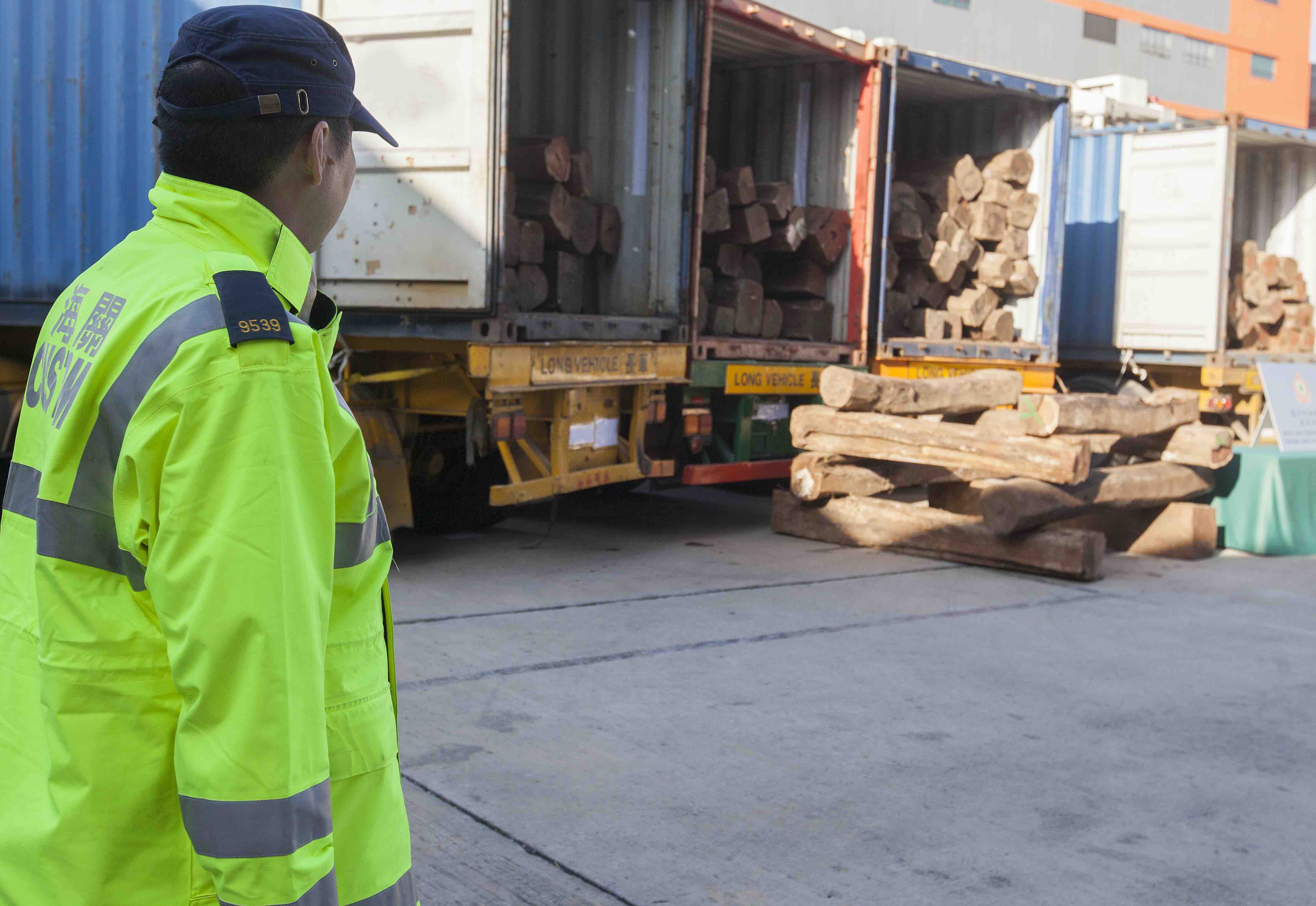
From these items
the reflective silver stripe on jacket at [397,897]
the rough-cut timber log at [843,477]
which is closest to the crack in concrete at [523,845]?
the reflective silver stripe on jacket at [397,897]

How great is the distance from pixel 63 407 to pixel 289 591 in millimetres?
308

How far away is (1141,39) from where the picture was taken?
33.3 metres

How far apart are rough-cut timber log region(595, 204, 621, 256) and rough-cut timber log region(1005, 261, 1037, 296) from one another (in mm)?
4025

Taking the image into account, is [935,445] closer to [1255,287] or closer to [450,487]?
[450,487]

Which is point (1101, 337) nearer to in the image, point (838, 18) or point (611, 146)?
point (611, 146)

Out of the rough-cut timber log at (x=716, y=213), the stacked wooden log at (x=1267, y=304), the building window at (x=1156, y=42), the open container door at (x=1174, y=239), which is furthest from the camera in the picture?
the building window at (x=1156, y=42)

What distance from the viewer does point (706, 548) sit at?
7.54 m

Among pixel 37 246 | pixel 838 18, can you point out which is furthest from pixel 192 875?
pixel 838 18

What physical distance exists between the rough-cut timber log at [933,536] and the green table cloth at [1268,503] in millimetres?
1215

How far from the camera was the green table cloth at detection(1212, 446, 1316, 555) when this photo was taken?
7.97m

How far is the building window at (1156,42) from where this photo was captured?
3341 centimetres

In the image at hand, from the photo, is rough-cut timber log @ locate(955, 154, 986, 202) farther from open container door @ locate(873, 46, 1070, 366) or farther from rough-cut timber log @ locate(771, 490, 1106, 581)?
rough-cut timber log @ locate(771, 490, 1106, 581)

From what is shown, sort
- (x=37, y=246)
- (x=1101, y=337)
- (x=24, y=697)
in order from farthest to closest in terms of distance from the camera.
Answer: (x=1101, y=337) < (x=37, y=246) < (x=24, y=697)

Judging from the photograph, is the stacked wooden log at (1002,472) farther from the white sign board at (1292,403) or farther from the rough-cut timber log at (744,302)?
the rough-cut timber log at (744,302)
